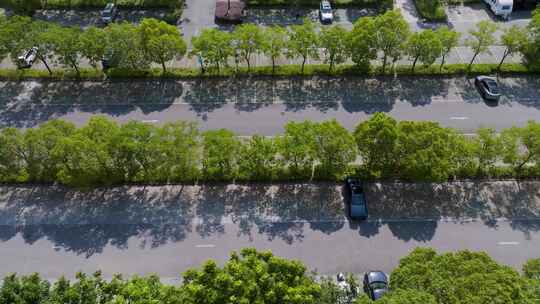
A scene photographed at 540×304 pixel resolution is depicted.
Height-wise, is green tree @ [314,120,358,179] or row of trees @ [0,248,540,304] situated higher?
green tree @ [314,120,358,179]

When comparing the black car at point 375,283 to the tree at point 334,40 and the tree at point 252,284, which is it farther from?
the tree at point 334,40

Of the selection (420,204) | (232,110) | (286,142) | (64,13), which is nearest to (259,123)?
(232,110)

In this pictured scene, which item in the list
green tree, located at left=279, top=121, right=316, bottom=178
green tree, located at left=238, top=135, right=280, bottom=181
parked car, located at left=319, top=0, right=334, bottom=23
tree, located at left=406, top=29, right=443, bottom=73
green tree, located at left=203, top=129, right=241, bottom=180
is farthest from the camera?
parked car, located at left=319, top=0, right=334, bottom=23

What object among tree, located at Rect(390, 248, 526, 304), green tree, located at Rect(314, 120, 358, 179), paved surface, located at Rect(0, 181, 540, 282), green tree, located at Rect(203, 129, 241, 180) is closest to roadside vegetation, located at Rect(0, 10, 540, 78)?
green tree, located at Rect(203, 129, 241, 180)

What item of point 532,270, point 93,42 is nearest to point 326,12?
point 93,42

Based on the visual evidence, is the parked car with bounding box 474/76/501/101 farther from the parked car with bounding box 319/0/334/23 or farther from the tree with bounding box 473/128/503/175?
the parked car with bounding box 319/0/334/23

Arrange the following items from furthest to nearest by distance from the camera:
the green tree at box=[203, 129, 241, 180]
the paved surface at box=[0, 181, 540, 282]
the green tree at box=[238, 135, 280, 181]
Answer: the green tree at box=[238, 135, 280, 181], the green tree at box=[203, 129, 241, 180], the paved surface at box=[0, 181, 540, 282]
